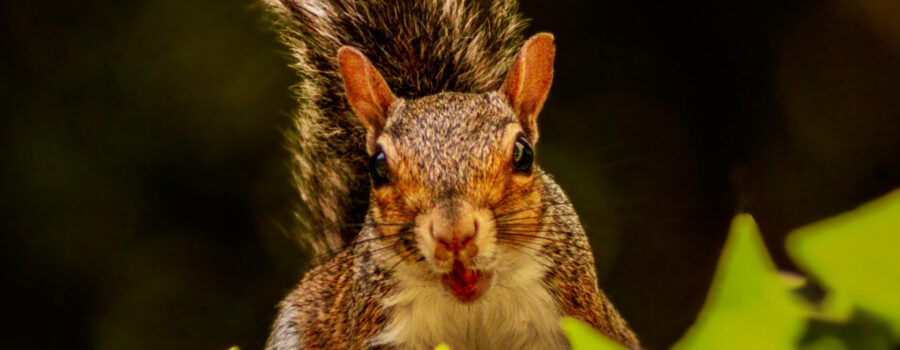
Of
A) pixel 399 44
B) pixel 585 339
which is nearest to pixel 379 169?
pixel 399 44

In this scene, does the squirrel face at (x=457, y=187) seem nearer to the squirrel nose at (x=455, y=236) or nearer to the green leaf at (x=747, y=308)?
the squirrel nose at (x=455, y=236)

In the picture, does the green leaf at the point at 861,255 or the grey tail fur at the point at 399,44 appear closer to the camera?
the green leaf at the point at 861,255

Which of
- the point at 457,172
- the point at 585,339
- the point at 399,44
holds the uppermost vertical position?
the point at 399,44

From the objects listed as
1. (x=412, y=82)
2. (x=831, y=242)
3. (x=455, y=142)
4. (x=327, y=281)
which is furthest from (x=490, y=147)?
(x=831, y=242)

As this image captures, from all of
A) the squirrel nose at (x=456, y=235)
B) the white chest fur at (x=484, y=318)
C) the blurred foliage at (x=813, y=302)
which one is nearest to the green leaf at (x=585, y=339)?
the blurred foliage at (x=813, y=302)

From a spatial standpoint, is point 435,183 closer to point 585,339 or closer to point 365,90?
point 365,90

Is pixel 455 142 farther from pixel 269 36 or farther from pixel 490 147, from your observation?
pixel 269 36
